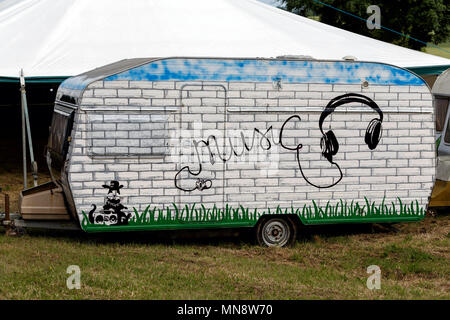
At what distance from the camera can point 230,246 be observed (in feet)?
33.2

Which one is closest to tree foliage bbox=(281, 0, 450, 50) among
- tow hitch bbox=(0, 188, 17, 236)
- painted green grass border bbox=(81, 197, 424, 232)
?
painted green grass border bbox=(81, 197, 424, 232)

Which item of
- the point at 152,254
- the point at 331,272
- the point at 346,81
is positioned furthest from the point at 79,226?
the point at 346,81

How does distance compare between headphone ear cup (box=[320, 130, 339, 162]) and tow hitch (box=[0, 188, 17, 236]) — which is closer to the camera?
headphone ear cup (box=[320, 130, 339, 162])

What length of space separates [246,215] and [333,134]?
66.5 inches

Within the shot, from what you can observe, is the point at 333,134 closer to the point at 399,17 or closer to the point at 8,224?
the point at 8,224

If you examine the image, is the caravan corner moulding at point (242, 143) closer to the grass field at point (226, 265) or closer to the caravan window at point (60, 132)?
the caravan window at point (60, 132)

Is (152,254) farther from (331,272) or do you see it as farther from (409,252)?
(409,252)

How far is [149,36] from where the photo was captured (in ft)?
50.2

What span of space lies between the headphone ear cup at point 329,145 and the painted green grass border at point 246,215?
0.70m

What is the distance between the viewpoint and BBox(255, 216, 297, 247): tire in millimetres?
9945

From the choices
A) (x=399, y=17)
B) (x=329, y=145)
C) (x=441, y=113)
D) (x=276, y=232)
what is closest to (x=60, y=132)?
(x=276, y=232)

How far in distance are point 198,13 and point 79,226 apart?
8.41 metres

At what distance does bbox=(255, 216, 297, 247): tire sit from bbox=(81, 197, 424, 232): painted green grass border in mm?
199

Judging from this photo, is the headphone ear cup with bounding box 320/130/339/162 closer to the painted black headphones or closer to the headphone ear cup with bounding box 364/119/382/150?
the painted black headphones
